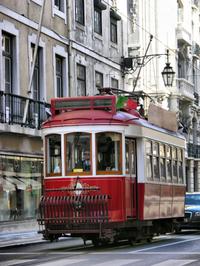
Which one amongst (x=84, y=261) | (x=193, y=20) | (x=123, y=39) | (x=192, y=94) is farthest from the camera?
(x=193, y=20)

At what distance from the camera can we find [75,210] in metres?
16.9

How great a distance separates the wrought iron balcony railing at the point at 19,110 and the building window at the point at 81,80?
458 cm

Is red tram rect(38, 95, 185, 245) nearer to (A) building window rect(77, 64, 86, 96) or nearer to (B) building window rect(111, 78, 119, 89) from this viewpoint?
(A) building window rect(77, 64, 86, 96)

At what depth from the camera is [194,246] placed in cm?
1850

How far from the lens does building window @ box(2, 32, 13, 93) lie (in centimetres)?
2461

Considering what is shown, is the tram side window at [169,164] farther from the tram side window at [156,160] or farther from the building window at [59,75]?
the building window at [59,75]

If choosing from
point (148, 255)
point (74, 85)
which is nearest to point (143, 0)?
point (74, 85)

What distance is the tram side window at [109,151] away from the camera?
57.0 feet

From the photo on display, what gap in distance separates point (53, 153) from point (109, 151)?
1383 mm

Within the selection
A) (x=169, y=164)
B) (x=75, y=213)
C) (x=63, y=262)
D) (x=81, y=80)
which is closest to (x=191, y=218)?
(x=169, y=164)

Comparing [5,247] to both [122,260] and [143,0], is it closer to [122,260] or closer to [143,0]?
[122,260]

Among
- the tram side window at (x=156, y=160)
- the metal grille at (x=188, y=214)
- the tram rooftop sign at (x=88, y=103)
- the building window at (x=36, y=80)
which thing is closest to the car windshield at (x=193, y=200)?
the metal grille at (x=188, y=214)

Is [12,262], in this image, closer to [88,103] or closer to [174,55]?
[88,103]

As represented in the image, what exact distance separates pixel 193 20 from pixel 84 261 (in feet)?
132
